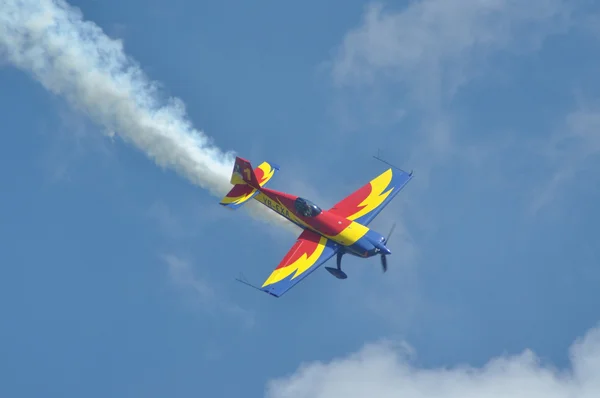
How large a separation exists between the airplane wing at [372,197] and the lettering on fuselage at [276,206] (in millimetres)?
3143

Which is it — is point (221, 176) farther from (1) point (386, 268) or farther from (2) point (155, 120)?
(1) point (386, 268)

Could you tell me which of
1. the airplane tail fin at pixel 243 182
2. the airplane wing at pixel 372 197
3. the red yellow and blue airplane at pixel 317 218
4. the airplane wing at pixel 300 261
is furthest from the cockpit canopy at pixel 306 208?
the airplane tail fin at pixel 243 182

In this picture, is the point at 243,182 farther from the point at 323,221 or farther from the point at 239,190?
the point at 323,221

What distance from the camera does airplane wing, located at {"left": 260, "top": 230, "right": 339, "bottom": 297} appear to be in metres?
81.2

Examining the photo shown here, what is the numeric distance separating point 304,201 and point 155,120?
12249mm

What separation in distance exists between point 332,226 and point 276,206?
530 centimetres

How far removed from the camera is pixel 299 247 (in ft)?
278

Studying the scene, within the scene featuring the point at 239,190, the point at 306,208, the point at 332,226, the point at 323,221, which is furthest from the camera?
the point at 239,190

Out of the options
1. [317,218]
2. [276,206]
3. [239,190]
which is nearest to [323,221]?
[317,218]

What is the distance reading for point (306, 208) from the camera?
85.8 m

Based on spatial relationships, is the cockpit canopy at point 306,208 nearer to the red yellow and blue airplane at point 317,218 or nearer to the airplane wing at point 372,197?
the red yellow and blue airplane at point 317,218

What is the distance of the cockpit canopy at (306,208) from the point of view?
8550cm

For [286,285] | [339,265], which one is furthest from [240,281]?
[339,265]

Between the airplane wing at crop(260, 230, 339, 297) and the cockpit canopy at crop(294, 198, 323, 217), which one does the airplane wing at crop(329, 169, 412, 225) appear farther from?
the airplane wing at crop(260, 230, 339, 297)
